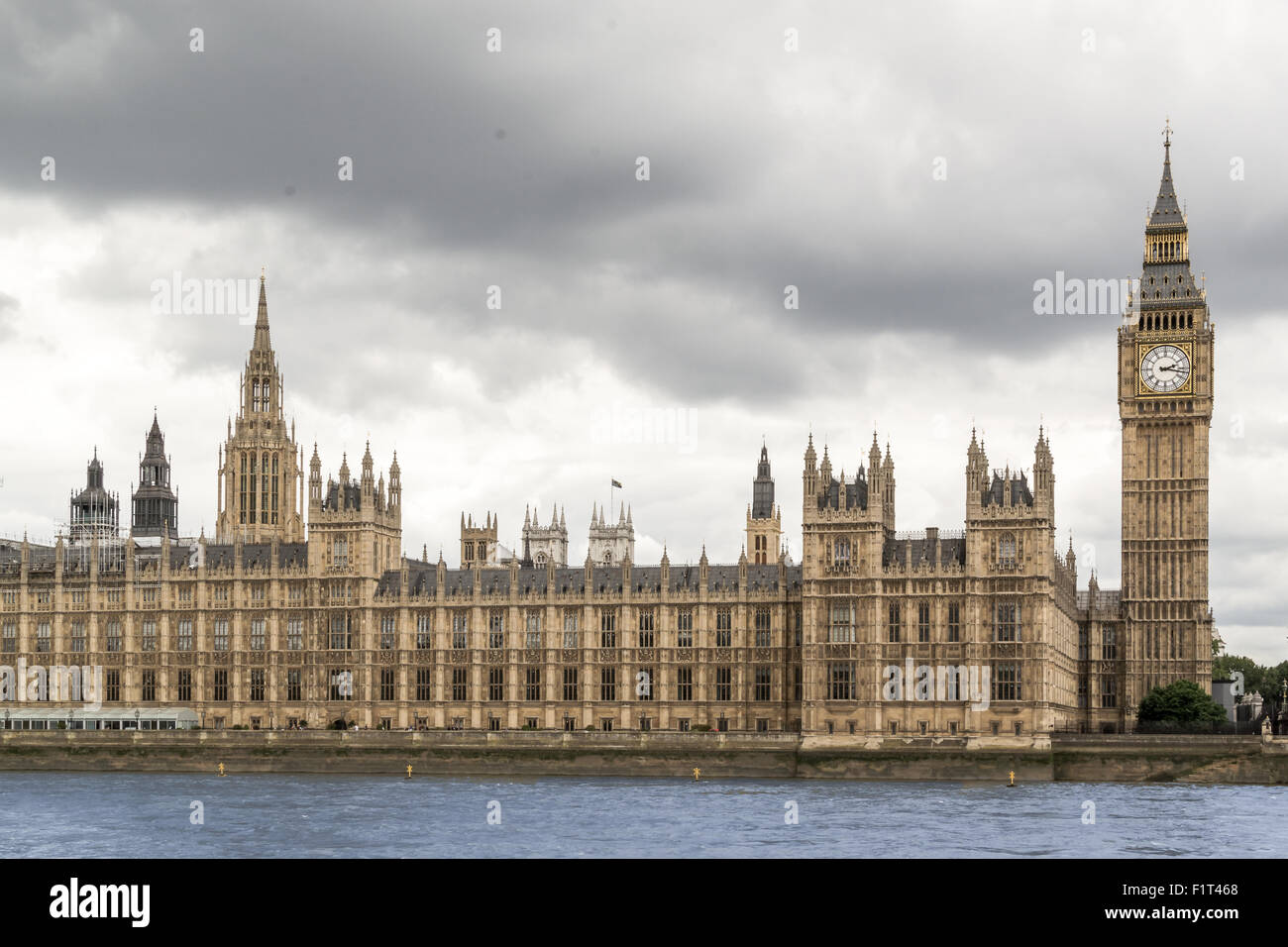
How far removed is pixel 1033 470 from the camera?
411 ft

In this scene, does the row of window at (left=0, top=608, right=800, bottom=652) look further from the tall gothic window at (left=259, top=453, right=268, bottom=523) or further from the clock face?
the clock face

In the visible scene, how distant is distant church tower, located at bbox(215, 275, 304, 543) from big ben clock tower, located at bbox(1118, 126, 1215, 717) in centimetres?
8502

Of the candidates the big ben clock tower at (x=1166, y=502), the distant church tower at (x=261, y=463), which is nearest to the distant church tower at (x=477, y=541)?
the distant church tower at (x=261, y=463)

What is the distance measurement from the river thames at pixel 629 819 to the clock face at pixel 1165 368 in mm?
46462

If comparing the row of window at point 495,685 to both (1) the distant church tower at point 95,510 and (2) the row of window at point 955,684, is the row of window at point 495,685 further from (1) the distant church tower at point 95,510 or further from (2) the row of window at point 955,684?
(1) the distant church tower at point 95,510

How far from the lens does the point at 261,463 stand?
18625 centimetres

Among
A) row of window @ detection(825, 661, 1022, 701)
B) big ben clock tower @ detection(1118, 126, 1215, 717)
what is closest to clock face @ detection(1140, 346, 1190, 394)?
big ben clock tower @ detection(1118, 126, 1215, 717)

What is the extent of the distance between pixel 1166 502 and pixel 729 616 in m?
39.3

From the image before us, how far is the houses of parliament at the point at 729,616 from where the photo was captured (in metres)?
126

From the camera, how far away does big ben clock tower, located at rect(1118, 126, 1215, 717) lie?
14750cm
